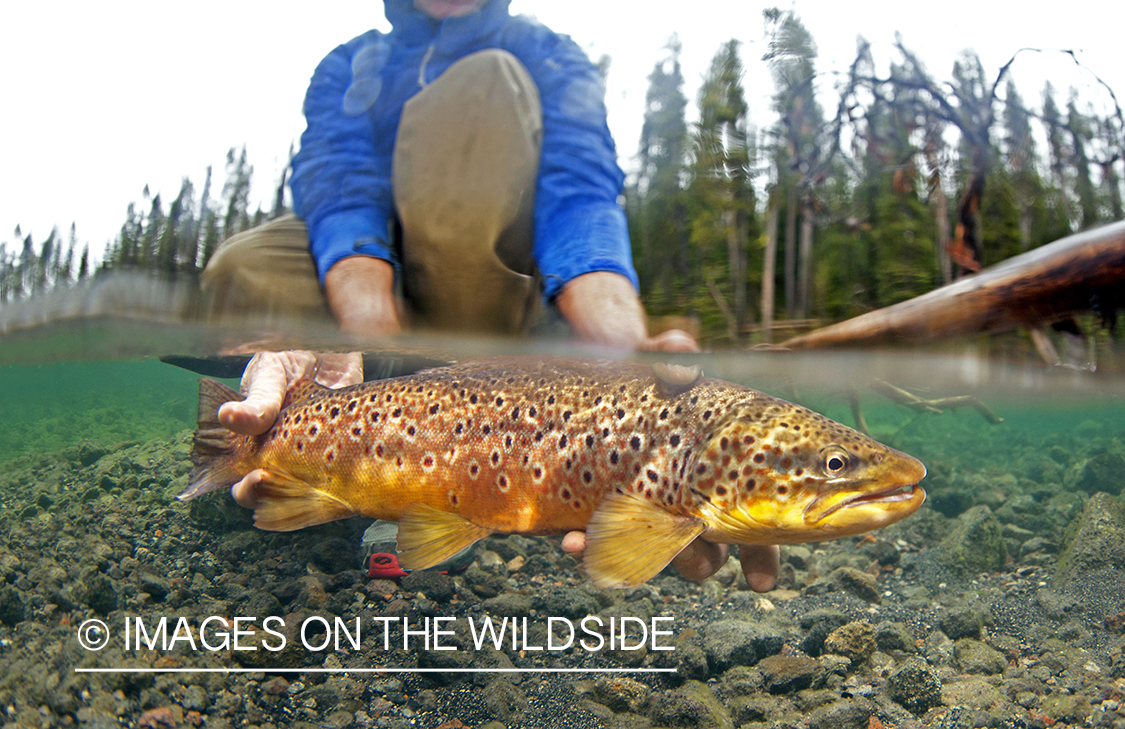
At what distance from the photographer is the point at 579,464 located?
1740 mm

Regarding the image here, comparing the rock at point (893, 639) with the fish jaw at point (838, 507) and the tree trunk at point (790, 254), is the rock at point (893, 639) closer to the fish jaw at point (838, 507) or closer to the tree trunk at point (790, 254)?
the tree trunk at point (790, 254)

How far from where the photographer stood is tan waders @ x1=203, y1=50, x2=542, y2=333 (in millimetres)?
2320

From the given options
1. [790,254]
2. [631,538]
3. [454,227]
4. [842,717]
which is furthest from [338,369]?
[842,717]

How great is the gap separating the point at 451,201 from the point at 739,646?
284cm

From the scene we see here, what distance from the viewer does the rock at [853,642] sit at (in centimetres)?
343

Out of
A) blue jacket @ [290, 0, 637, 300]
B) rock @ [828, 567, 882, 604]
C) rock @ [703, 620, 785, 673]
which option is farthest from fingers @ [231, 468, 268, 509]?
rock @ [828, 567, 882, 604]

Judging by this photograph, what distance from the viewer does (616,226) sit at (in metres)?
2.73

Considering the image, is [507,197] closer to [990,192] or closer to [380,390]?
Result: [380,390]

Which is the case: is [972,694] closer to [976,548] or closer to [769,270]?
[769,270]

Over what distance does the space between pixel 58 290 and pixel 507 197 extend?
2348 millimetres

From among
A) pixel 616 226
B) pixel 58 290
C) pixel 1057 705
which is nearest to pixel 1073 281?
pixel 616 226

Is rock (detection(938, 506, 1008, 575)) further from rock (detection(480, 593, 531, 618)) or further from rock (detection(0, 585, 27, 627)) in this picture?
rock (detection(0, 585, 27, 627))

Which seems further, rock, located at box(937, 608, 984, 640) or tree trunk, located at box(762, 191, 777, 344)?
rock, located at box(937, 608, 984, 640)

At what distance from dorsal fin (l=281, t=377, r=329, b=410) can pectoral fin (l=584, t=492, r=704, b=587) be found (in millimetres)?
1119
